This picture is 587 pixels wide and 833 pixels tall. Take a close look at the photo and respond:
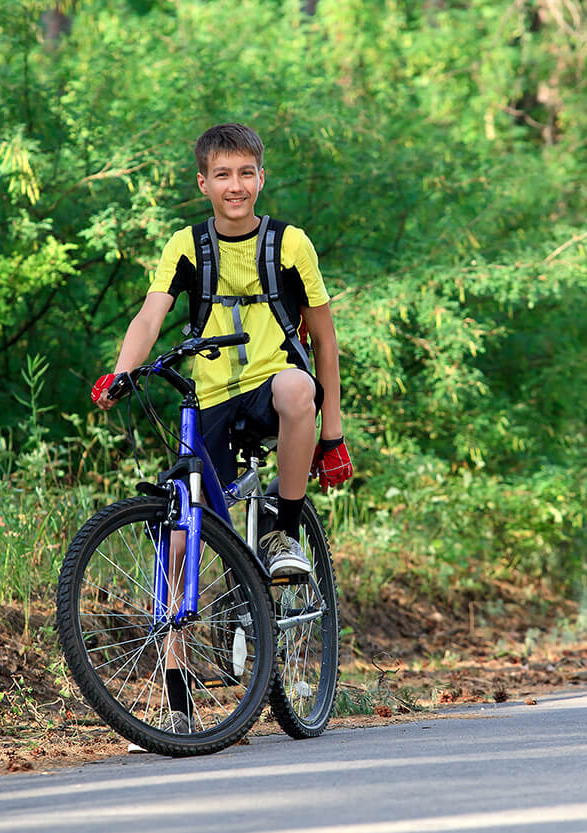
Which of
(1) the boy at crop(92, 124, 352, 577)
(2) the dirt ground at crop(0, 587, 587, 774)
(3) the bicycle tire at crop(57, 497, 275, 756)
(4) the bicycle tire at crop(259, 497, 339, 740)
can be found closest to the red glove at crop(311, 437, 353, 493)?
(4) the bicycle tire at crop(259, 497, 339, 740)

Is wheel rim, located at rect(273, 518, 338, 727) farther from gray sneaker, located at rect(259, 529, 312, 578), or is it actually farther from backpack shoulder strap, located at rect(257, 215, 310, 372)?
backpack shoulder strap, located at rect(257, 215, 310, 372)

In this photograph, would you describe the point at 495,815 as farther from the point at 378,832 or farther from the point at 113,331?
the point at 113,331

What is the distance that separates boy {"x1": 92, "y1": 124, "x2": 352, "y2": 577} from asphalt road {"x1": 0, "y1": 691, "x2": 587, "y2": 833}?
2.91 feet

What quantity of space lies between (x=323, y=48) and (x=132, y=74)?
8.15 feet

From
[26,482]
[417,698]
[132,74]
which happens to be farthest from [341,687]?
[132,74]

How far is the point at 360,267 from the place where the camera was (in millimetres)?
10062

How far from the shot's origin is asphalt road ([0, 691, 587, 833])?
3514 millimetres

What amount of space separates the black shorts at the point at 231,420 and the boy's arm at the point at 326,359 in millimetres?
132

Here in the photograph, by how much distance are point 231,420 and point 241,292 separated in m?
0.46

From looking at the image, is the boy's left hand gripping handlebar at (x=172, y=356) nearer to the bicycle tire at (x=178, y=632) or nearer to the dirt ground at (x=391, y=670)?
the bicycle tire at (x=178, y=632)

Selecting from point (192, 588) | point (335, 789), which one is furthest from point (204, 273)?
point (335, 789)

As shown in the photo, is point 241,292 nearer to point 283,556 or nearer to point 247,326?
point 247,326

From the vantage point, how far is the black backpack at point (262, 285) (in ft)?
16.9

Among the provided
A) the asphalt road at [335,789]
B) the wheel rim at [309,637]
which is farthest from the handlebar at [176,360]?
the asphalt road at [335,789]
